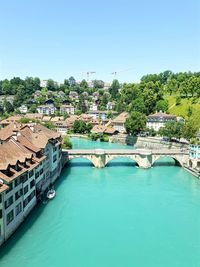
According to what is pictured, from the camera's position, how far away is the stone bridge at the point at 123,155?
6159 cm

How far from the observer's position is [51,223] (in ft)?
116

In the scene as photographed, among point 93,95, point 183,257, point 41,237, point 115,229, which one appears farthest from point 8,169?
point 93,95

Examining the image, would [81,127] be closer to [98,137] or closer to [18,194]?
[98,137]

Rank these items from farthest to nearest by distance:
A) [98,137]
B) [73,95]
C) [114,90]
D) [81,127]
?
[73,95] < [114,90] < [81,127] < [98,137]

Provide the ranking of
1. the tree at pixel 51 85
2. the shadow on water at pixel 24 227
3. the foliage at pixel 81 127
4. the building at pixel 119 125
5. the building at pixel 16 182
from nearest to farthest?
1. the shadow on water at pixel 24 227
2. the building at pixel 16 182
3. the foliage at pixel 81 127
4. the building at pixel 119 125
5. the tree at pixel 51 85

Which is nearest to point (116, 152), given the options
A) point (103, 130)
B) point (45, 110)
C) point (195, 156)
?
point (195, 156)

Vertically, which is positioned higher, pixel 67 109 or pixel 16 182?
pixel 67 109

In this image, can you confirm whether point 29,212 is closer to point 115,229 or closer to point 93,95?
point 115,229

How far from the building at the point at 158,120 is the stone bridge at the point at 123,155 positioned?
3742 cm

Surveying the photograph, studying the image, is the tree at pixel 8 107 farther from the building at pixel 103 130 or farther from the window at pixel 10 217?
the window at pixel 10 217

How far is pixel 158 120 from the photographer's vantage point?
10275cm

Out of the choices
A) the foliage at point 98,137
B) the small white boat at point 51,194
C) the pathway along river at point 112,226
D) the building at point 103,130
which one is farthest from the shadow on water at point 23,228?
the building at point 103,130

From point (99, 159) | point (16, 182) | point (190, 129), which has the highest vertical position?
point (190, 129)

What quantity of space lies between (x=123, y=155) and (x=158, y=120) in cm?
4235
